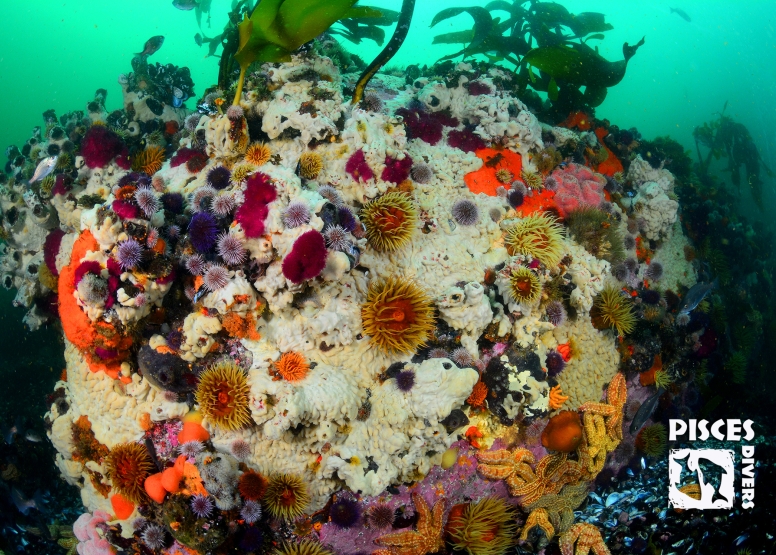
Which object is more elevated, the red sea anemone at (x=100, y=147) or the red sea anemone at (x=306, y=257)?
the red sea anemone at (x=100, y=147)

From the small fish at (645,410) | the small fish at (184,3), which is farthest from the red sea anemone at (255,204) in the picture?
the small fish at (184,3)

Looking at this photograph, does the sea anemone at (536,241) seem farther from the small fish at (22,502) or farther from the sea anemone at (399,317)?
the small fish at (22,502)

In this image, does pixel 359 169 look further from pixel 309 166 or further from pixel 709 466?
pixel 709 466

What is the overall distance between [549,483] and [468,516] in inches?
52.9

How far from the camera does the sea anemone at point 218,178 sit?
5.81 metres

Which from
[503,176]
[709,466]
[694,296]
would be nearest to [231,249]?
[503,176]

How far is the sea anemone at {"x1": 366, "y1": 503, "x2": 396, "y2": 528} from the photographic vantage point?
5.39 metres

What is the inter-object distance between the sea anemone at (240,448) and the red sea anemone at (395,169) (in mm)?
4028

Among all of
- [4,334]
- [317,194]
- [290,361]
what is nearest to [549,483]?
[290,361]

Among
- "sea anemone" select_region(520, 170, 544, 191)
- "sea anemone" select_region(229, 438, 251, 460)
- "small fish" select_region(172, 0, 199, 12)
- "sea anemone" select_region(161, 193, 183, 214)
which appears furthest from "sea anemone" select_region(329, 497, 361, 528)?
"small fish" select_region(172, 0, 199, 12)

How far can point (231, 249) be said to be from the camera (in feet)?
15.5

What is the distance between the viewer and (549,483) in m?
6.04

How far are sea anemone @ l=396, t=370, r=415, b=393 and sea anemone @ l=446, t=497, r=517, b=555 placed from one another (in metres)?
2.03

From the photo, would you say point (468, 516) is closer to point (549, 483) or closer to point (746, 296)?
point (549, 483)
